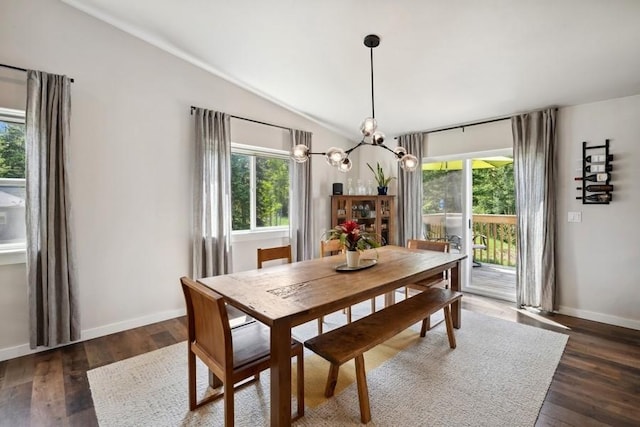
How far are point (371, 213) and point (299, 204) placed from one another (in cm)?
121

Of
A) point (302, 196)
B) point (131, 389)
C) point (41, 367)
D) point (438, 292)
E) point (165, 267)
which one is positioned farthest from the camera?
point (302, 196)

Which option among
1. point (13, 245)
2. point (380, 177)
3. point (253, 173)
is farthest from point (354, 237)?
point (13, 245)

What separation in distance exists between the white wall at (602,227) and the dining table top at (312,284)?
65.2 inches

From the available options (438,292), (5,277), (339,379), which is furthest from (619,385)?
(5,277)

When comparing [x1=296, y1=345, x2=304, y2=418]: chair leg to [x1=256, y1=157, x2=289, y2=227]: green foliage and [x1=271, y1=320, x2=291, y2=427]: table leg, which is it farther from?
[x1=256, y1=157, x2=289, y2=227]: green foliage

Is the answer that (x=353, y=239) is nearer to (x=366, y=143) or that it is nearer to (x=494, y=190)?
(x=366, y=143)

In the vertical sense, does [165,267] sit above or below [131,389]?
above

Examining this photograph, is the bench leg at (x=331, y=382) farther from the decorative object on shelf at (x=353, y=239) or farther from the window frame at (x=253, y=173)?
the window frame at (x=253, y=173)

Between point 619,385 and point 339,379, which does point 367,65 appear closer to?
point 339,379

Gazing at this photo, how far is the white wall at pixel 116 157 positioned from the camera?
2.63m

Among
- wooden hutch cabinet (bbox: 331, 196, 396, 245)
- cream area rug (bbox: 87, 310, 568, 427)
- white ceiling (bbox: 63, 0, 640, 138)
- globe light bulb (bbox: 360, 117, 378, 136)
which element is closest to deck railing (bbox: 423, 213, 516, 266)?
wooden hutch cabinet (bbox: 331, 196, 396, 245)

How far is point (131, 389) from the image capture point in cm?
216

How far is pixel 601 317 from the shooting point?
3.27 meters

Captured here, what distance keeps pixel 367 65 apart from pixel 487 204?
9.74 ft
